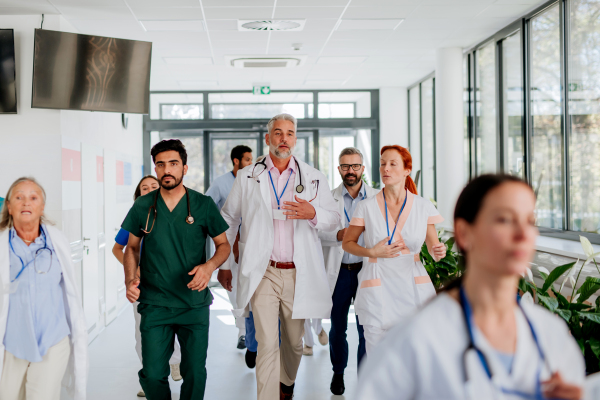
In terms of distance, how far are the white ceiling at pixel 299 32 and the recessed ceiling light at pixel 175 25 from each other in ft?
0.10

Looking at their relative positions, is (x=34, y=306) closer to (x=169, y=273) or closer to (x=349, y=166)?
(x=169, y=273)

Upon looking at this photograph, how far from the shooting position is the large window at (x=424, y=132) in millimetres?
7711

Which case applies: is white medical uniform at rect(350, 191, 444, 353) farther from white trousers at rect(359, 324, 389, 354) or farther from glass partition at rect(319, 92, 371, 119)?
glass partition at rect(319, 92, 371, 119)

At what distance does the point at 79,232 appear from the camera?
16.3 ft

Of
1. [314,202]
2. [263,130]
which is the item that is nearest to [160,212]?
[314,202]

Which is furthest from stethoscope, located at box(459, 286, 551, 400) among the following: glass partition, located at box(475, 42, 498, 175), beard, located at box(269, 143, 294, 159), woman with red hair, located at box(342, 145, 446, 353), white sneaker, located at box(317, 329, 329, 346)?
glass partition, located at box(475, 42, 498, 175)

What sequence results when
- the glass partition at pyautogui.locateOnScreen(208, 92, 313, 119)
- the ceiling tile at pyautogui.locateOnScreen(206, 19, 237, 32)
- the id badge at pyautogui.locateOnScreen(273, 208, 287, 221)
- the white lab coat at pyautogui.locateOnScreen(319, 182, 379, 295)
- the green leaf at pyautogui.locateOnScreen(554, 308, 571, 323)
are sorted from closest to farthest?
the green leaf at pyautogui.locateOnScreen(554, 308, 571, 323), the id badge at pyautogui.locateOnScreen(273, 208, 287, 221), the white lab coat at pyautogui.locateOnScreen(319, 182, 379, 295), the ceiling tile at pyautogui.locateOnScreen(206, 19, 237, 32), the glass partition at pyautogui.locateOnScreen(208, 92, 313, 119)

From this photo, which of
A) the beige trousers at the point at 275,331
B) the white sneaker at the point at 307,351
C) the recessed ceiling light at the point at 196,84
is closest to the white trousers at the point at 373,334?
the beige trousers at the point at 275,331

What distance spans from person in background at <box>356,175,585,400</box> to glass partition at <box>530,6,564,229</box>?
4.08m

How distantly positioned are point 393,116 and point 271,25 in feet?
13.2

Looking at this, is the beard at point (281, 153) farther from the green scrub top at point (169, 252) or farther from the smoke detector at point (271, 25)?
the smoke detector at point (271, 25)

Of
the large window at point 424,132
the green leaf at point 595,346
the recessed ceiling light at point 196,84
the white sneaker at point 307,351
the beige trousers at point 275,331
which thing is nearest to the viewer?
the green leaf at point 595,346

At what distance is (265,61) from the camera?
6684 mm

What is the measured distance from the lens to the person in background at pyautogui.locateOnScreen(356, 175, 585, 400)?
875mm
